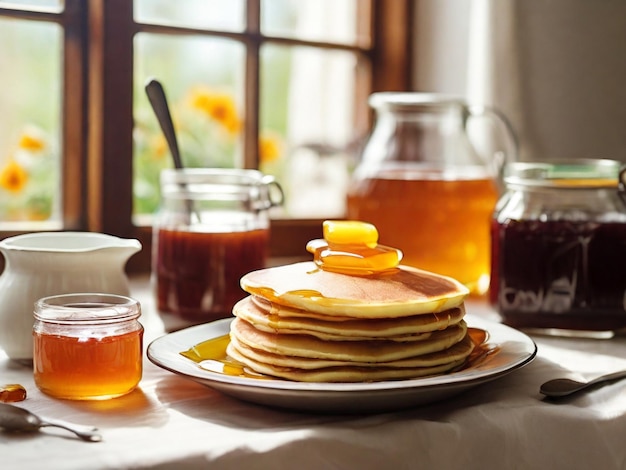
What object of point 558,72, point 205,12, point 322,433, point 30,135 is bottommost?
point 322,433

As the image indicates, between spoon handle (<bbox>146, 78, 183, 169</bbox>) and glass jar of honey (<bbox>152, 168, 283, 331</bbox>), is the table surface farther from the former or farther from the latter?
spoon handle (<bbox>146, 78, 183, 169</bbox>)

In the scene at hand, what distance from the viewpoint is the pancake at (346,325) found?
0.75m

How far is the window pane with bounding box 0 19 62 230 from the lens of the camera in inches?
59.1

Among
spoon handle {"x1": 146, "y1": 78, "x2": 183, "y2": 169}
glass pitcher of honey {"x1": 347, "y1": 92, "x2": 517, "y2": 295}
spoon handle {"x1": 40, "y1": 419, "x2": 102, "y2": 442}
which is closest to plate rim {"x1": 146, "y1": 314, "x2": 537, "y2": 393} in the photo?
spoon handle {"x1": 40, "y1": 419, "x2": 102, "y2": 442}

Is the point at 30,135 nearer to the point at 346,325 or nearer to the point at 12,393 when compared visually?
the point at 12,393

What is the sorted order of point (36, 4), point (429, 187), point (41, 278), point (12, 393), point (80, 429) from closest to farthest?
point (80, 429) → point (12, 393) → point (41, 278) → point (429, 187) → point (36, 4)

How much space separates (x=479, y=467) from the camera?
736 mm

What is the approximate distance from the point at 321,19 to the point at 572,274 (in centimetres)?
92

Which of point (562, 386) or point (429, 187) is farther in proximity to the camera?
point (429, 187)

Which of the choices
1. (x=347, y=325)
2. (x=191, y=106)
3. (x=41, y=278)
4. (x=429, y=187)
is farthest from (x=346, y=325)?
(x=191, y=106)

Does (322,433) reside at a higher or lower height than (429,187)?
lower

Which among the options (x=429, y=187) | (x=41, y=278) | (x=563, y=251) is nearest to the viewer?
(x=41, y=278)

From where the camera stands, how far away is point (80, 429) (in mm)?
658

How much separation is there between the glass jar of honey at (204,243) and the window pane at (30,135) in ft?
1.44
